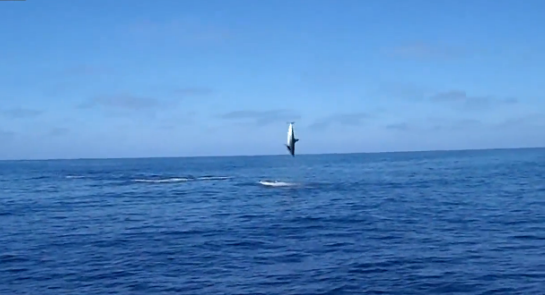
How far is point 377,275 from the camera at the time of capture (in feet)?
100

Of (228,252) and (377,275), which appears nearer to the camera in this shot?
(377,275)

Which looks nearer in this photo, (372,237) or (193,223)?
(372,237)

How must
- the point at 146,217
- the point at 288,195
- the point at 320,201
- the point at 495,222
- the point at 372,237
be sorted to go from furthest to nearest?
the point at 288,195
the point at 320,201
the point at 146,217
the point at 495,222
the point at 372,237

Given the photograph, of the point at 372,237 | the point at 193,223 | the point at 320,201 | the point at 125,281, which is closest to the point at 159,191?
the point at 320,201

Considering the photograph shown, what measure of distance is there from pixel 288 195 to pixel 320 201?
32.6 ft

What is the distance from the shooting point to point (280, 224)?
50.8 m

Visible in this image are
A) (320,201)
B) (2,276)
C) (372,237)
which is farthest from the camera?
(320,201)

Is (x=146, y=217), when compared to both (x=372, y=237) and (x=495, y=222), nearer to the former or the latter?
(x=372, y=237)

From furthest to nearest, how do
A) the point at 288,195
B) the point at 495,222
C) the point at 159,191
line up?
the point at 159,191 → the point at 288,195 → the point at 495,222

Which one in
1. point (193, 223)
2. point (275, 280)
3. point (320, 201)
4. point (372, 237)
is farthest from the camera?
point (320, 201)

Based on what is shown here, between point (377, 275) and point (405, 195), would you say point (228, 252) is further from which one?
point (405, 195)

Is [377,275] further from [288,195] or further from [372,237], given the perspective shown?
[288,195]

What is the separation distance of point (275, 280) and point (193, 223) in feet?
79.6

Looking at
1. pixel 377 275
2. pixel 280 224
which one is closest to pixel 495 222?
pixel 280 224
